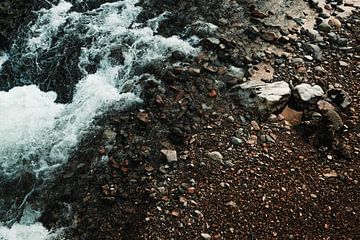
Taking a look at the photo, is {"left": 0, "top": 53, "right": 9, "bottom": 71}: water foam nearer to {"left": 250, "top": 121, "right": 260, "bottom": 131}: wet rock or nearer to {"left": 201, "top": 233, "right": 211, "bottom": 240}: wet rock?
{"left": 250, "top": 121, "right": 260, "bottom": 131}: wet rock

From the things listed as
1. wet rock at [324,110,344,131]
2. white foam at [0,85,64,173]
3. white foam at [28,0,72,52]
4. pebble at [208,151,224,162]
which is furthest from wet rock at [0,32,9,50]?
wet rock at [324,110,344,131]

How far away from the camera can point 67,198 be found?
4602 mm

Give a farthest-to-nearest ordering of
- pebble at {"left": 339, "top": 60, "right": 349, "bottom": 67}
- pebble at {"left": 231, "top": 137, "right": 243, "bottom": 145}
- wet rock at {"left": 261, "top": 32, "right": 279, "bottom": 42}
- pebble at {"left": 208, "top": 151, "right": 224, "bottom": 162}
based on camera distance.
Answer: wet rock at {"left": 261, "top": 32, "right": 279, "bottom": 42}, pebble at {"left": 339, "top": 60, "right": 349, "bottom": 67}, pebble at {"left": 231, "top": 137, "right": 243, "bottom": 145}, pebble at {"left": 208, "top": 151, "right": 224, "bottom": 162}

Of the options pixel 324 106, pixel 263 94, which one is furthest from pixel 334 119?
pixel 263 94

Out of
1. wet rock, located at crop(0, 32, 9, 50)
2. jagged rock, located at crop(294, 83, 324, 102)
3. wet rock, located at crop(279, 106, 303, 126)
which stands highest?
wet rock, located at crop(0, 32, 9, 50)

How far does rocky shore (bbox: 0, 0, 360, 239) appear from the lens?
14.3 feet

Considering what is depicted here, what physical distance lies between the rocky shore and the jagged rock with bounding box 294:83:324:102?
2 cm

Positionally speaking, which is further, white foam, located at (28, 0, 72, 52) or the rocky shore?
white foam, located at (28, 0, 72, 52)

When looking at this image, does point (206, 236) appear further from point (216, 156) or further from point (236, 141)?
point (236, 141)

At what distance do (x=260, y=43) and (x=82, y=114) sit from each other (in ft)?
9.37

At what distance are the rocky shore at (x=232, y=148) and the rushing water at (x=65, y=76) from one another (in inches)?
9.0

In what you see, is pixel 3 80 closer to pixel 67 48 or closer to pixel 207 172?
pixel 67 48

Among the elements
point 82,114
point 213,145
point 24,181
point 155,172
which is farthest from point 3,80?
point 213,145

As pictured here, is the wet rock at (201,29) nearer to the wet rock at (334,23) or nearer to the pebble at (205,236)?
the wet rock at (334,23)
